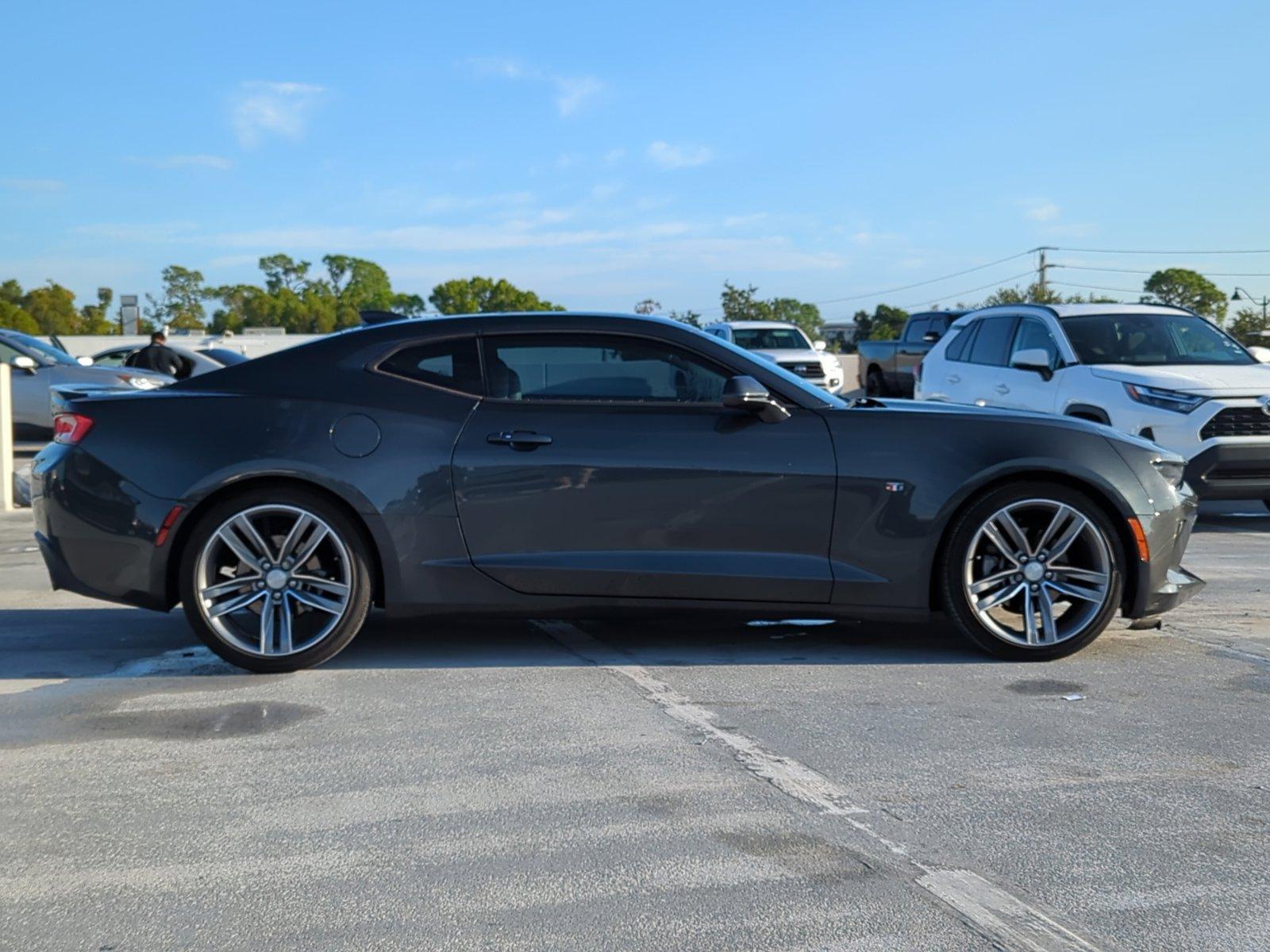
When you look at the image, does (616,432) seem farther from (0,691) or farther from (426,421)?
(0,691)

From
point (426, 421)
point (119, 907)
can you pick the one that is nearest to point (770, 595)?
point (426, 421)

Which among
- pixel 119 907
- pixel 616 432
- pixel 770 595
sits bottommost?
pixel 119 907

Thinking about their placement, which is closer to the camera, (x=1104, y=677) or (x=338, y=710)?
(x=338, y=710)

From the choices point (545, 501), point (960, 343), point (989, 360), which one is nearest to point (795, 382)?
point (545, 501)

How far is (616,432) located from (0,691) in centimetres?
260

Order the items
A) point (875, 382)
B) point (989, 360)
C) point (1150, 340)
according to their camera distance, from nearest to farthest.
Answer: point (1150, 340) < point (989, 360) < point (875, 382)

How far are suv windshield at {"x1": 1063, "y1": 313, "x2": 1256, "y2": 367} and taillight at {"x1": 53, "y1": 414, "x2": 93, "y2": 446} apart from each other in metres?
7.96

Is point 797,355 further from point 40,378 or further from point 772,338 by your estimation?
point 40,378

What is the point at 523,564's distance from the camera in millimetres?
5355

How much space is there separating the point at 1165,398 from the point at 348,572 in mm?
6889

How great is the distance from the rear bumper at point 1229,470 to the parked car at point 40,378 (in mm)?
12588

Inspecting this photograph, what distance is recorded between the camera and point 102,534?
5.35 m

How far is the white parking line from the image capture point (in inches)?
115

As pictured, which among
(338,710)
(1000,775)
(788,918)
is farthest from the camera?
(338,710)
